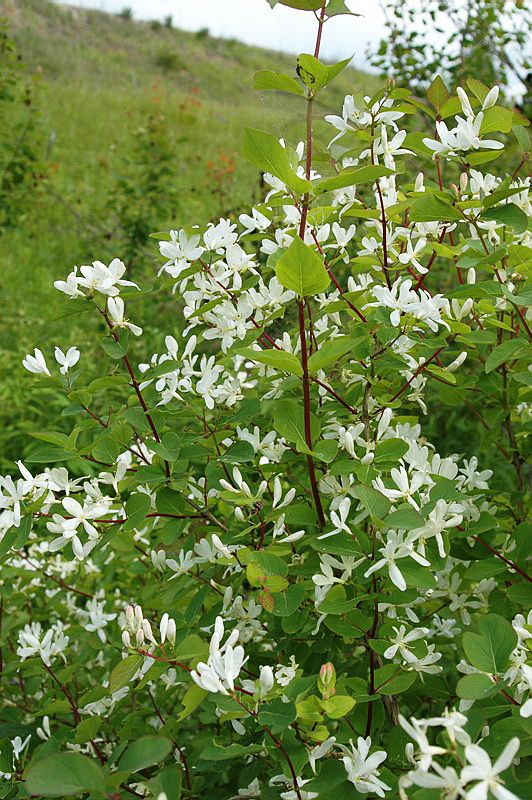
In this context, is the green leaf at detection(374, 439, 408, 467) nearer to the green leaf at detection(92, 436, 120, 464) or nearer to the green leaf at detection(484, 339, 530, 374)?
the green leaf at detection(484, 339, 530, 374)

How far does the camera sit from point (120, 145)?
26.7 feet

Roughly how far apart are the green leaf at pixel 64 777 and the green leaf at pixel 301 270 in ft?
2.05

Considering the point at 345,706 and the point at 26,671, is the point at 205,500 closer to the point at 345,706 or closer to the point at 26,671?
the point at 345,706

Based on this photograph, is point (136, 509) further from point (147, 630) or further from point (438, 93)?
point (438, 93)

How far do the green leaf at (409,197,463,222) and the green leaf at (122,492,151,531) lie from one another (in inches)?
24.7

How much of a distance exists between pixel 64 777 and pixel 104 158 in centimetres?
801

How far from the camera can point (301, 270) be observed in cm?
96

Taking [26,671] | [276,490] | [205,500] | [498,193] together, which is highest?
[498,193]

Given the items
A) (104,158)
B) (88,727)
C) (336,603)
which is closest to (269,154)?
(336,603)

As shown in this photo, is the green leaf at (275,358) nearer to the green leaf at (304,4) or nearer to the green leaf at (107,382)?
the green leaf at (107,382)

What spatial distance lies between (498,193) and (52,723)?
1517 mm

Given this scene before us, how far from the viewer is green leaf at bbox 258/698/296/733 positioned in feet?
2.67

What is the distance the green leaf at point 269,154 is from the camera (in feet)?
3.12

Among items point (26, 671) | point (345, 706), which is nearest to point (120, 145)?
point (26, 671)
